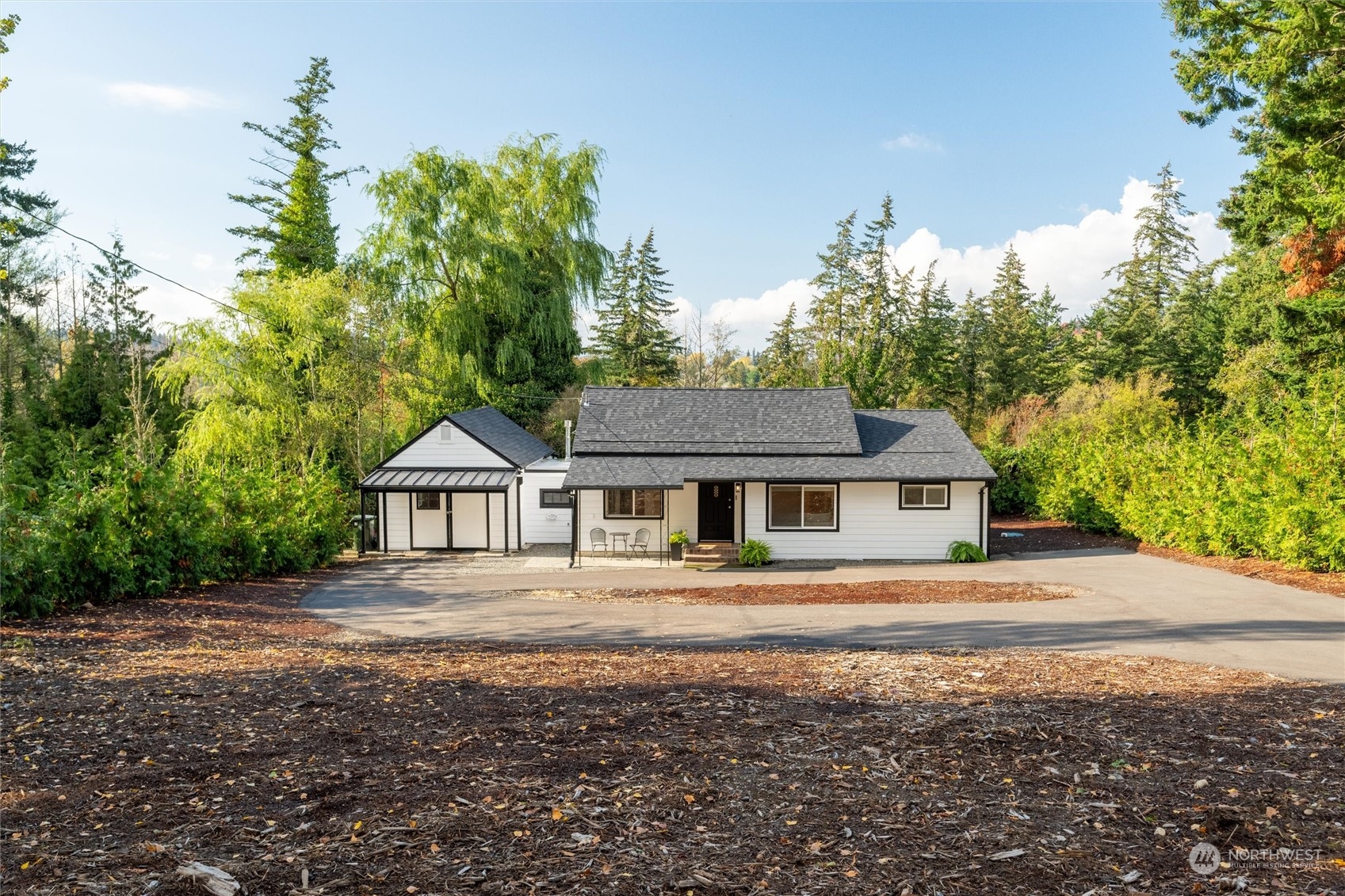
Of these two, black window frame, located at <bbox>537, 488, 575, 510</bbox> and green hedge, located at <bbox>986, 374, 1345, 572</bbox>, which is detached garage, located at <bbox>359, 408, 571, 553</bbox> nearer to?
black window frame, located at <bbox>537, 488, 575, 510</bbox>

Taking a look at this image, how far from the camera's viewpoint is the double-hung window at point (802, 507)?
62.0 feet

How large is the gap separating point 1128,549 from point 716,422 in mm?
10626

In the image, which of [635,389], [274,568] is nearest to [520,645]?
[274,568]

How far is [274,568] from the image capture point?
15664 mm

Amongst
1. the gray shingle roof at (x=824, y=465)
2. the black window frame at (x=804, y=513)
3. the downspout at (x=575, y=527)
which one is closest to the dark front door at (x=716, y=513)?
the gray shingle roof at (x=824, y=465)

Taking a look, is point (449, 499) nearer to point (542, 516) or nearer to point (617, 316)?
point (542, 516)

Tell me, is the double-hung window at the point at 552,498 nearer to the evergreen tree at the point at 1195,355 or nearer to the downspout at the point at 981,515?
the downspout at the point at 981,515

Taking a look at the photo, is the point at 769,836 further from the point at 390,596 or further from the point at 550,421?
the point at 550,421

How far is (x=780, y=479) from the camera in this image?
18.4 m

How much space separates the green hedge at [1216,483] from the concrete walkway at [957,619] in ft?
3.85

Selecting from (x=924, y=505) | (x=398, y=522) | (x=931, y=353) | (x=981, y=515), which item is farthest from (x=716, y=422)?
(x=931, y=353)

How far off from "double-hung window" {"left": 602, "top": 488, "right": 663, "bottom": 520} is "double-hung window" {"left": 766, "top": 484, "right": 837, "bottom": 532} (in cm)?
303

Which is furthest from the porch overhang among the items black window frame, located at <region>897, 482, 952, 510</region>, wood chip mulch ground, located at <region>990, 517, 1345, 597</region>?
wood chip mulch ground, located at <region>990, 517, 1345, 597</region>

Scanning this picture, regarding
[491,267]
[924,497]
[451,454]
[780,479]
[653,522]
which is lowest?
[653,522]
